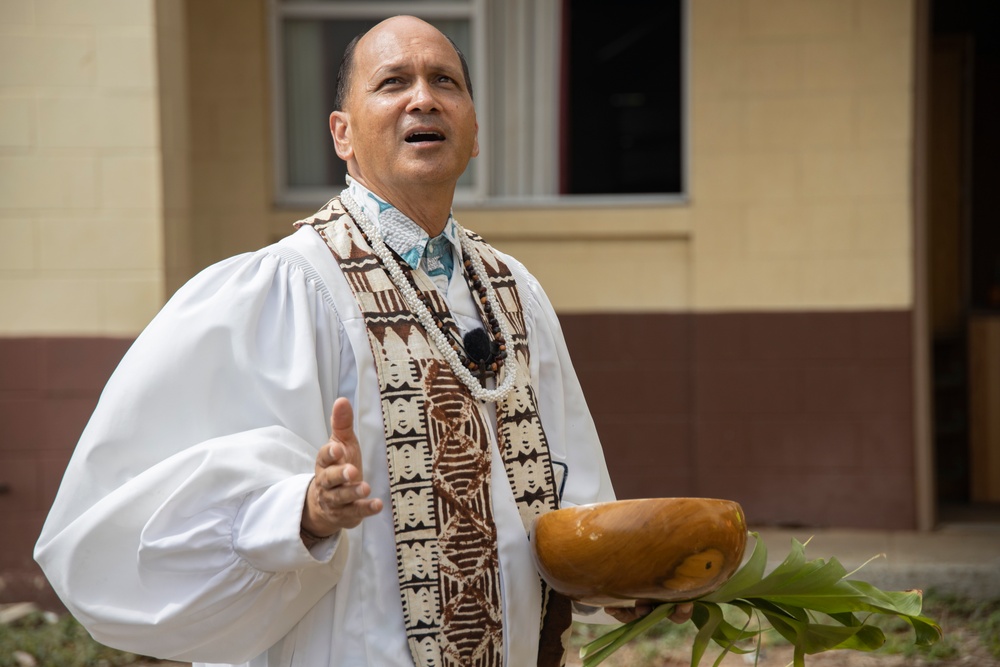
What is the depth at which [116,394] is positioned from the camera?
195 cm

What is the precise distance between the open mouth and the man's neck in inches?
3.4

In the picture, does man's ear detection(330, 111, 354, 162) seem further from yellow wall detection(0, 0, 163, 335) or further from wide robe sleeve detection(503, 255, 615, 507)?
yellow wall detection(0, 0, 163, 335)

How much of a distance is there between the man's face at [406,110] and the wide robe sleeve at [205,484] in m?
0.30

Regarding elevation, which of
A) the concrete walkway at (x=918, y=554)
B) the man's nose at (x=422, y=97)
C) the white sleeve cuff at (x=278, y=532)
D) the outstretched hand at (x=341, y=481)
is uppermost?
the man's nose at (x=422, y=97)

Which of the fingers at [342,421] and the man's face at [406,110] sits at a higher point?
the man's face at [406,110]

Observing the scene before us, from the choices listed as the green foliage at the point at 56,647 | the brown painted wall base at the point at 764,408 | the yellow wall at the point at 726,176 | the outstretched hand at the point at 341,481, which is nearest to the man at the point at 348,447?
the outstretched hand at the point at 341,481

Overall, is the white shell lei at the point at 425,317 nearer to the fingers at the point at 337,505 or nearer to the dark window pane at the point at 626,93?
the fingers at the point at 337,505

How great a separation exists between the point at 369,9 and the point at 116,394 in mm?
4876

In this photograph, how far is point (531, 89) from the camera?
6.54 m

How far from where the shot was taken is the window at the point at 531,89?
647cm

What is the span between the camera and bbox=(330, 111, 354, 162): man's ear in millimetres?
2260

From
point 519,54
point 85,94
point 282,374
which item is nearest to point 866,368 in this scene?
point 519,54

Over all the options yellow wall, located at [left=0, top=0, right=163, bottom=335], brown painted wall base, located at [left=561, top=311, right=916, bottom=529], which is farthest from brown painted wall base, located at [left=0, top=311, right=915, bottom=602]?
yellow wall, located at [left=0, top=0, right=163, bottom=335]

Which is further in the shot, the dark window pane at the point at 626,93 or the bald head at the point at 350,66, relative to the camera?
the dark window pane at the point at 626,93
